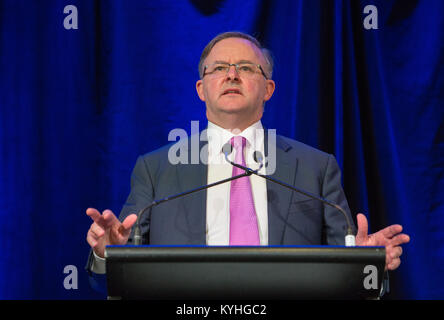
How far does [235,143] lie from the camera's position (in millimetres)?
Result: 1953

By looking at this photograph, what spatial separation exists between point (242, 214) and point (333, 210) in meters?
0.31

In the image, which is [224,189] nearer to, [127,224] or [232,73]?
[232,73]

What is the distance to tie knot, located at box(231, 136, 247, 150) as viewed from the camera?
76.5 inches

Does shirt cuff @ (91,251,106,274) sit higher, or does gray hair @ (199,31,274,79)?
gray hair @ (199,31,274,79)

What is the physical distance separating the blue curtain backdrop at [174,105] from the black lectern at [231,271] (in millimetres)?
1212

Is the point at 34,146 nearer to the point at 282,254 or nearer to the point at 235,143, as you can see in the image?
the point at 235,143

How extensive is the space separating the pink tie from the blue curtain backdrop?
58 centimetres

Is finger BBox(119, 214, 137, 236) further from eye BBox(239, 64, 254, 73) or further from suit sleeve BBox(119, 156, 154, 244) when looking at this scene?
eye BBox(239, 64, 254, 73)

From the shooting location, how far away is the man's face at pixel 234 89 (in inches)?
81.0

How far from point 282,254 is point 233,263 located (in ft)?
0.32

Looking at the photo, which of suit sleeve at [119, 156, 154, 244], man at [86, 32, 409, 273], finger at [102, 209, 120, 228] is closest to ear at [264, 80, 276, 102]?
man at [86, 32, 409, 273]

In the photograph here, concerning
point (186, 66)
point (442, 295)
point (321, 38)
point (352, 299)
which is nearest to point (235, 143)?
point (186, 66)

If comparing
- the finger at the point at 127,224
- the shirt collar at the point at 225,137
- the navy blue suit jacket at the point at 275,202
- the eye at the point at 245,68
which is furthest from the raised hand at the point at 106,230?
the eye at the point at 245,68
